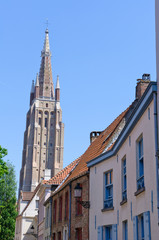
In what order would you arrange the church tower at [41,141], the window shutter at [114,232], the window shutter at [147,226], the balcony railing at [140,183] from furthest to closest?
1. the church tower at [41,141]
2. the window shutter at [114,232]
3. the balcony railing at [140,183]
4. the window shutter at [147,226]

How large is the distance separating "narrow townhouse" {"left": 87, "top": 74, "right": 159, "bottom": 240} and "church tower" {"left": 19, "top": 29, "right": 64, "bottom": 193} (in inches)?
4554

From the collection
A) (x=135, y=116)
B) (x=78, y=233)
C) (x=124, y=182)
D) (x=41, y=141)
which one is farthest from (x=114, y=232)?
(x=41, y=141)

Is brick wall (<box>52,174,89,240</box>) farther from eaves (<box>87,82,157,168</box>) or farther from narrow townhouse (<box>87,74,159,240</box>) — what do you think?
eaves (<box>87,82,157,168</box>)

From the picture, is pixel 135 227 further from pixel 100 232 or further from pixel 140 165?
pixel 100 232

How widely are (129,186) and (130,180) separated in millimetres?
233

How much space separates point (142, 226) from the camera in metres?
11.4

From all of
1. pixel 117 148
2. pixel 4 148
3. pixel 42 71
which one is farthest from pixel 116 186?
pixel 42 71

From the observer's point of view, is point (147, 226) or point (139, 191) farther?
point (139, 191)

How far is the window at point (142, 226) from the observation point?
10.3 meters

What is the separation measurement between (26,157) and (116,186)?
12169 centimetres

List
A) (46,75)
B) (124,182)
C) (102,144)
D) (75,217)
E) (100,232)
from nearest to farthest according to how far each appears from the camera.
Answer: (124,182), (100,232), (75,217), (102,144), (46,75)

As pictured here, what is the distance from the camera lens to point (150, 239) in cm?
1010

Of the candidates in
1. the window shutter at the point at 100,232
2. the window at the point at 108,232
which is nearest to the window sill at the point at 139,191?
the window at the point at 108,232

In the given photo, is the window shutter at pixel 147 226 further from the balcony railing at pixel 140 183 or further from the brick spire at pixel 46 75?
the brick spire at pixel 46 75
